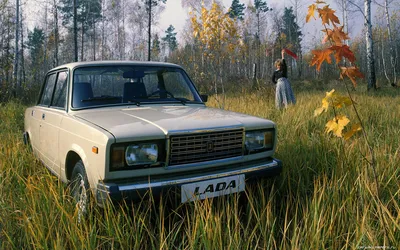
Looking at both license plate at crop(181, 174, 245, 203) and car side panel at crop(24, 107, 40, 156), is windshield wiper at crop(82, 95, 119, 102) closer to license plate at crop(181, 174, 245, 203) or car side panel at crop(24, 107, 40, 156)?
car side panel at crop(24, 107, 40, 156)

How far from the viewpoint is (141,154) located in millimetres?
2107

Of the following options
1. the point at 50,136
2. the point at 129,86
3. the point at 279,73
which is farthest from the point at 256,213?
the point at 279,73

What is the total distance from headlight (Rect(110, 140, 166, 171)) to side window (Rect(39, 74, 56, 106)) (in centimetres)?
216

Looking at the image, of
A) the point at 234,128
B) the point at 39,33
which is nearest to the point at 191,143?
the point at 234,128

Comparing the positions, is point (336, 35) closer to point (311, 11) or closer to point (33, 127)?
point (311, 11)

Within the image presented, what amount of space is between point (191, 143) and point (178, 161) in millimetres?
165

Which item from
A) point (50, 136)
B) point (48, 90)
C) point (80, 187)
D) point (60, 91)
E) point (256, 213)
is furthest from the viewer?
point (48, 90)

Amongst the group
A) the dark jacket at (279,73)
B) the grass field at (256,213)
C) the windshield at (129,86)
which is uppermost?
the dark jacket at (279,73)

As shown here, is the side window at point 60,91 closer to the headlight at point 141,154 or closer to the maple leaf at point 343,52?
the headlight at point 141,154

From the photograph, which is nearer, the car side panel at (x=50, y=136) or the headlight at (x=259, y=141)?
the headlight at (x=259, y=141)

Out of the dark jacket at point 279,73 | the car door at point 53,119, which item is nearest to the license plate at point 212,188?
the car door at point 53,119

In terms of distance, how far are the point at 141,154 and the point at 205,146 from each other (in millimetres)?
501

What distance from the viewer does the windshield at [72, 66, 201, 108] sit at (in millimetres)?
3006

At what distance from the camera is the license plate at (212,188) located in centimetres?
214
